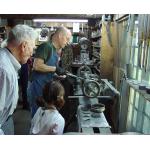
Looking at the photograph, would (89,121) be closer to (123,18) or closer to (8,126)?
(8,126)

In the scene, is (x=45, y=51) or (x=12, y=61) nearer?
(x=12, y=61)

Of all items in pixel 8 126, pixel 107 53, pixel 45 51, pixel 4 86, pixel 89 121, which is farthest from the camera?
pixel 107 53

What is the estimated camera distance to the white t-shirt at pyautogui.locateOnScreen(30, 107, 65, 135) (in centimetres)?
149

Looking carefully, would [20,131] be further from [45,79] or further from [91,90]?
[91,90]

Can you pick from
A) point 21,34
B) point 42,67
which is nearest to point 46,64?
point 42,67

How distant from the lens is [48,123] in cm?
151

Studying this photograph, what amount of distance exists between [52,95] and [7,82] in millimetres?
291

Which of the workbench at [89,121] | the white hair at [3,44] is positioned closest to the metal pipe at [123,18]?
the workbench at [89,121]

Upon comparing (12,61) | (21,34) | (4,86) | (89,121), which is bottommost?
(89,121)

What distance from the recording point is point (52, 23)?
146 centimetres

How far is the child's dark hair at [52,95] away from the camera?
1508mm

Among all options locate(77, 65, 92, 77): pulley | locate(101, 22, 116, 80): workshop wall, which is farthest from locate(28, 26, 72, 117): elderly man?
locate(101, 22, 116, 80): workshop wall
